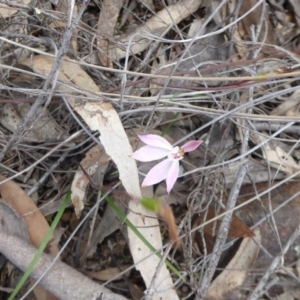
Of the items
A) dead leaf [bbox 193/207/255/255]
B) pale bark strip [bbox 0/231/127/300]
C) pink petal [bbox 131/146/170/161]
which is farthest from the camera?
dead leaf [bbox 193/207/255/255]

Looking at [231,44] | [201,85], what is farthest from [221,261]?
[231,44]

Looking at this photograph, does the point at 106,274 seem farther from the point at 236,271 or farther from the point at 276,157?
the point at 276,157

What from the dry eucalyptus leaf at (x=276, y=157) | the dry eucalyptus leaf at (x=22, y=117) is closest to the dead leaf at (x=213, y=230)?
the dry eucalyptus leaf at (x=276, y=157)

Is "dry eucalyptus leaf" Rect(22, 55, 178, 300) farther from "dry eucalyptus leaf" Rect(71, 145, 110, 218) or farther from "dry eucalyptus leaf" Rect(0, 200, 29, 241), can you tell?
"dry eucalyptus leaf" Rect(0, 200, 29, 241)

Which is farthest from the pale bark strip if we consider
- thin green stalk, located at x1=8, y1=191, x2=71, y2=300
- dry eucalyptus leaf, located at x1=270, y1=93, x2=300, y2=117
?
dry eucalyptus leaf, located at x1=270, y1=93, x2=300, y2=117

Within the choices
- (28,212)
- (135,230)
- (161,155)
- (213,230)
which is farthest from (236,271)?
(28,212)

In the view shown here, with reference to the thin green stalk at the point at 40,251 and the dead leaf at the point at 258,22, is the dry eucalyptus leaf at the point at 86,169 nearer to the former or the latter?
the thin green stalk at the point at 40,251
